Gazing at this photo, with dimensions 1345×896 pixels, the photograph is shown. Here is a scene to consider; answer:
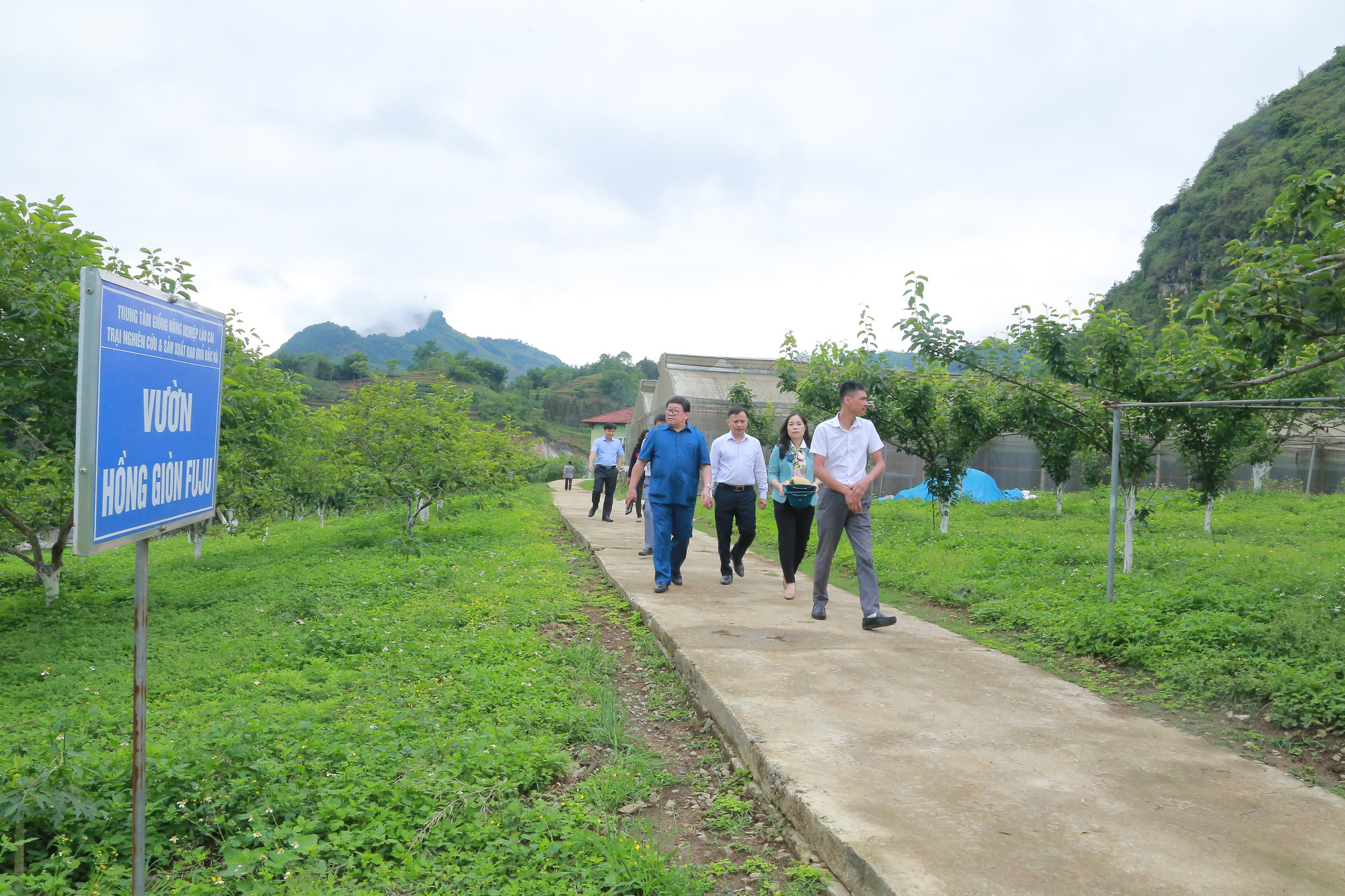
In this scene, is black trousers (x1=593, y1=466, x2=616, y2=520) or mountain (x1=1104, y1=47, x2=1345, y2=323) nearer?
black trousers (x1=593, y1=466, x2=616, y2=520)

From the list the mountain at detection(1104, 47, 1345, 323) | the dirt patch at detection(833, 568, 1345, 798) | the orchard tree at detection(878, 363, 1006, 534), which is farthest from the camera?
the mountain at detection(1104, 47, 1345, 323)

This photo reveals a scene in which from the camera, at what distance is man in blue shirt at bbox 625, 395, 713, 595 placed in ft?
22.9

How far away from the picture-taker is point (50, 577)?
823 centimetres

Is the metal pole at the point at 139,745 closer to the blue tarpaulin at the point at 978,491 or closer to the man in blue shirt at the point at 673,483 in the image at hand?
the man in blue shirt at the point at 673,483

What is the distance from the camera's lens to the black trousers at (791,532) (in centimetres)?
693

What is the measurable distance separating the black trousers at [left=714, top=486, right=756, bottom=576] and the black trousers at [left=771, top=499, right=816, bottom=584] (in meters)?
0.34

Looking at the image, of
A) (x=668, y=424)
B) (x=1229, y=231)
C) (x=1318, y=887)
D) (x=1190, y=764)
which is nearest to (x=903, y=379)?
(x=668, y=424)

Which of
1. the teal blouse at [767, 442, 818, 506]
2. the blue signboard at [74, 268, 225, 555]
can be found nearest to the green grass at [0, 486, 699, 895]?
the blue signboard at [74, 268, 225, 555]

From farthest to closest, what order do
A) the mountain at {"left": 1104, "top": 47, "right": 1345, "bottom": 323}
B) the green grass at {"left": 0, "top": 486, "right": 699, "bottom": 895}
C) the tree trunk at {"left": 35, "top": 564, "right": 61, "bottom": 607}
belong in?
1. the mountain at {"left": 1104, "top": 47, "right": 1345, "bottom": 323}
2. the tree trunk at {"left": 35, "top": 564, "right": 61, "bottom": 607}
3. the green grass at {"left": 0, "top": 486, "right": 699, "bottom": 895}

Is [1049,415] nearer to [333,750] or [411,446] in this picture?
[411,446]

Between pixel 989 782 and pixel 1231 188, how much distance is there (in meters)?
60.0

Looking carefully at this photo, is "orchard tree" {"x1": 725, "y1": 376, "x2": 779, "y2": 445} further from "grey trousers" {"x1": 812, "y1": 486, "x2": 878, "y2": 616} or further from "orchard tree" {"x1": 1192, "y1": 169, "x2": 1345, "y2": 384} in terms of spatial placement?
"orchard tree" {"x1": 1192, "y1": 169, "x2": 1345, "y2": 384}

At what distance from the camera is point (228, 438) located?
801cm

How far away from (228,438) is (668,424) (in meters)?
4.48
